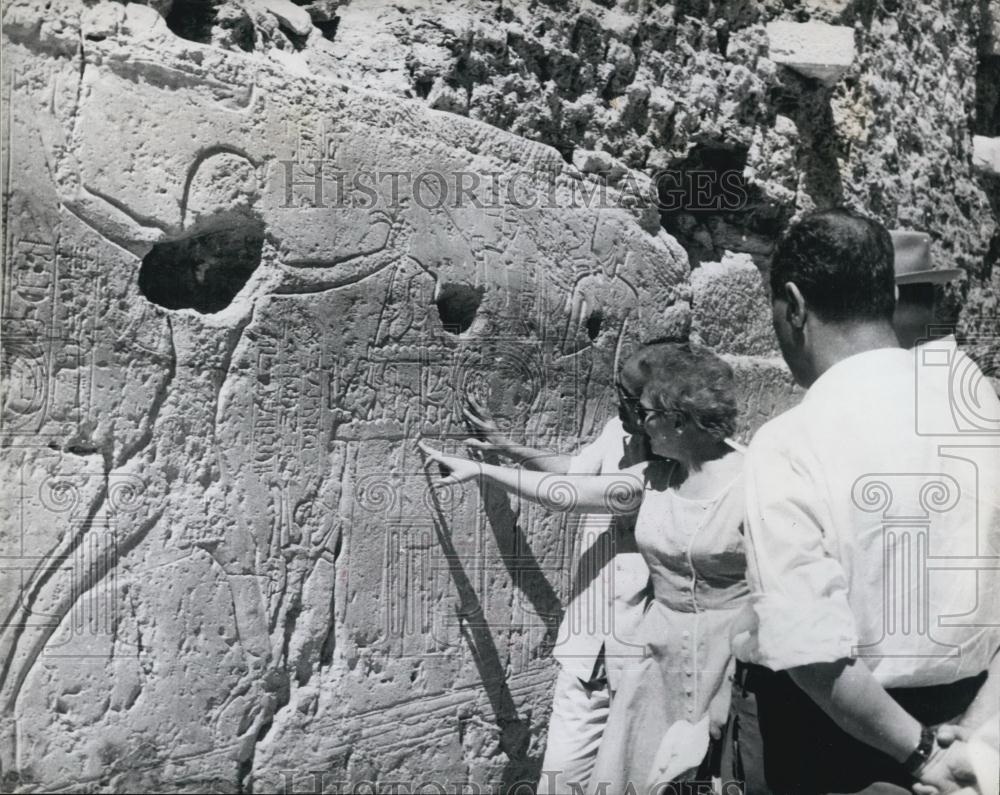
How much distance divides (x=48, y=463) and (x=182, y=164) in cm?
77

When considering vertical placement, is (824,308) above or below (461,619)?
above

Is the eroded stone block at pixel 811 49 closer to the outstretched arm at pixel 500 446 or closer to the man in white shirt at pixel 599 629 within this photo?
the man in white shirt at pixel 599 629

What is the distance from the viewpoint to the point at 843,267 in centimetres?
262

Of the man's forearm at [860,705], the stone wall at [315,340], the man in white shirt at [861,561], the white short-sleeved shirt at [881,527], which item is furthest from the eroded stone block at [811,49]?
the man's forearm at [860,705]

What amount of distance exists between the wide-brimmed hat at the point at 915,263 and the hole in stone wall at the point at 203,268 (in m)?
1.74

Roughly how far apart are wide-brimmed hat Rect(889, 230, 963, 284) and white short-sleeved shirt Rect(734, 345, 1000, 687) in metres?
1.01

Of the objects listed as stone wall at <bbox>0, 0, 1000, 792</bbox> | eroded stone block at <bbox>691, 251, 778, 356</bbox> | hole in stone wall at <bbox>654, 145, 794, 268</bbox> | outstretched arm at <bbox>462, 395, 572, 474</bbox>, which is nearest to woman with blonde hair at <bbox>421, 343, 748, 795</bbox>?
outstretched arm at <bbox>462, 395, 572, 474</bbox>

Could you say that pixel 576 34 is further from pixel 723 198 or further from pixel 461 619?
pixel 461 619

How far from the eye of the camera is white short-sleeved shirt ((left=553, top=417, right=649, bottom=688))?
3.36 m

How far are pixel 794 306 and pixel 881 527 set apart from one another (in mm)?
554

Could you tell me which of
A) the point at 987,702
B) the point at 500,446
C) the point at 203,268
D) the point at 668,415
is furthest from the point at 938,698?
the point at 203,268

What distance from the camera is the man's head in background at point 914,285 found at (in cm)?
345

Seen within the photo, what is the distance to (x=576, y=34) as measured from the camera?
396 centimetres

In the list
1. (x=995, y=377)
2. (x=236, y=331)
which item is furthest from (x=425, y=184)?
(x=995, y=377)
